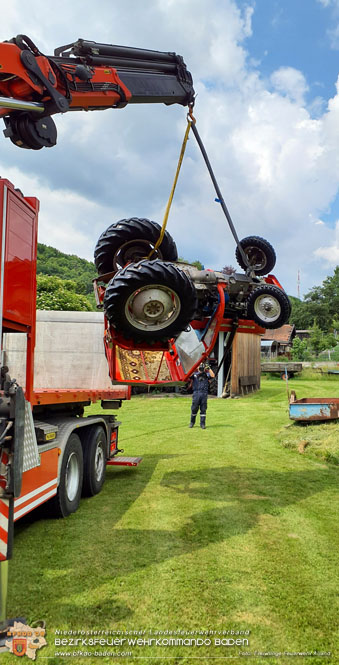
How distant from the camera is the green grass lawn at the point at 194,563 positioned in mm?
3135

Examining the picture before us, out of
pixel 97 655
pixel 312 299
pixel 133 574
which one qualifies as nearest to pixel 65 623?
pixel 97 655

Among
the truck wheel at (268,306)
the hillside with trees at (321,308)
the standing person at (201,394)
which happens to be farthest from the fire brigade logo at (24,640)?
the hillside with trees at (321,308)

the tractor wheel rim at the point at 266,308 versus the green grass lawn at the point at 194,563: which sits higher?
the tractor wheel rim at the point at 266,308

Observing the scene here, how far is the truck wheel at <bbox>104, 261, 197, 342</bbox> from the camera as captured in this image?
187 inches

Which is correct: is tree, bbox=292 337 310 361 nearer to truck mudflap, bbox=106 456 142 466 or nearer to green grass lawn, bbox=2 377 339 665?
green grass lawn, bbox=2 377 339 665

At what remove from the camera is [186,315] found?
5.10m

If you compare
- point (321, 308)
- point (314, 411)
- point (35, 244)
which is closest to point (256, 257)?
point (35, 244)

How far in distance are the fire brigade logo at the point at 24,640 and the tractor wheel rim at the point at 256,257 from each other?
492 cm

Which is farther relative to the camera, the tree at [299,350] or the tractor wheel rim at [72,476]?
the tree at [299,350]

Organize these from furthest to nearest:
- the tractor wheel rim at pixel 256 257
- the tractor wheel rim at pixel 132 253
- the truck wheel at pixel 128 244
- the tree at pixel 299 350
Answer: the tree at pixel 299 350 → the tractor wheel rim at pixel 256 257 → the tractor wheel rim at pixel 132 253 → the truck wheel at pixel 128 244

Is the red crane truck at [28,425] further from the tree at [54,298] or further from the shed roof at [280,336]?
the shed roof at [280,336]

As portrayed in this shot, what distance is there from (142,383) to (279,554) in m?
2.73

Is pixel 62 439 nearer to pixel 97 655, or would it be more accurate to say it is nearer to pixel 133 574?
pixel 133 574

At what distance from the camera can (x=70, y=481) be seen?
573cm
